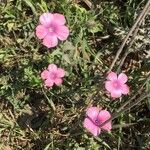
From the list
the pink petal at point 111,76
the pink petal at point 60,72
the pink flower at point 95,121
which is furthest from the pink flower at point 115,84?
the pink petal at point 60,72

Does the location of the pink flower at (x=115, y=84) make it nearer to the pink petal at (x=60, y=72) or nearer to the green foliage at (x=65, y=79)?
the green foliage at (x=65, y=79)

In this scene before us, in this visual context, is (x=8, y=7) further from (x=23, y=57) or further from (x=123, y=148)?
(x=123, y=148)

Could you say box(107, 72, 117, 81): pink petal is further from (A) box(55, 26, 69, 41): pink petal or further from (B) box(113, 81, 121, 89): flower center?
(A) box(55, 26, 69, 41): pink petal

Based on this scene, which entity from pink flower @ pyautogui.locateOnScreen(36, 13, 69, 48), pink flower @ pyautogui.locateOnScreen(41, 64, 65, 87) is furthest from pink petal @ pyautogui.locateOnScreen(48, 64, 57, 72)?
pink flower @ pyautogui.locateOnScreen(36, 13, 69, 48)

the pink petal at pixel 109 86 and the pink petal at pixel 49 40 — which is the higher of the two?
A: the pink petal at pixel 49 40

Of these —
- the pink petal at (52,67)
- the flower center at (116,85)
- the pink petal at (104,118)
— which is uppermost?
the pink petal at (52,67)

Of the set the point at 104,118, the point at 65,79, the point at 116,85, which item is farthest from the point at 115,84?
the point at 65,79

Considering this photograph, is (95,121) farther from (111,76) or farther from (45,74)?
(45,74)
